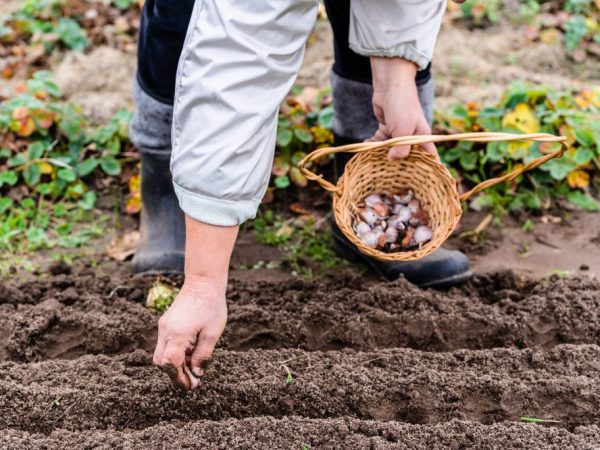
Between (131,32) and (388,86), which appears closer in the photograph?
(388,86)

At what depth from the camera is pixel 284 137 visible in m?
3.04

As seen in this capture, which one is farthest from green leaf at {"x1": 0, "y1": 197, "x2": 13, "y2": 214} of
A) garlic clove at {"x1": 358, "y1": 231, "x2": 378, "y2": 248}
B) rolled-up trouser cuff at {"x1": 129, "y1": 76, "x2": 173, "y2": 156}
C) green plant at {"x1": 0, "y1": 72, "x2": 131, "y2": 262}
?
garlic clove at {"x1": 358, "y1": 231, "x2": 378, "y2": 248}

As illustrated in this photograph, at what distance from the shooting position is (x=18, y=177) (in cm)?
312

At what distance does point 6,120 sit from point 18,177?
0.24m

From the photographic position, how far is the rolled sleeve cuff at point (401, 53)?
79.7 inches

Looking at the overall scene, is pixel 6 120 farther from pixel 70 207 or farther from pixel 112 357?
pixel 112 357

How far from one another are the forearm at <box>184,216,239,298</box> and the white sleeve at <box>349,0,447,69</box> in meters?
0.67

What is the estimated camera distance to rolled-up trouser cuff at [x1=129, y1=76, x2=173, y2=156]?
2.48m

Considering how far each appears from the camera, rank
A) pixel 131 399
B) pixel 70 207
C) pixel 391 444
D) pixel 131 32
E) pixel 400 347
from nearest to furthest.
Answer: pixel 391 444 < pixel 131 399 < pixel 400 347 < pixel 70 207 < pixel 131 32

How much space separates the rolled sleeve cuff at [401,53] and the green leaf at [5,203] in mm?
1590

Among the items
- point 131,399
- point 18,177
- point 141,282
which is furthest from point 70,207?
point 131,399

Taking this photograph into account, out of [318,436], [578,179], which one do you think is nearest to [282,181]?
[578,179]

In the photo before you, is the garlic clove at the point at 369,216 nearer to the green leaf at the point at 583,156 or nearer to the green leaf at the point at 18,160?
the green leaf at the point at 583,156

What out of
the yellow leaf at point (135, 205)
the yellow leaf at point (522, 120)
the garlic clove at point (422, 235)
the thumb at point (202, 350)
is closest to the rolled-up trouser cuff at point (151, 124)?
the yellow leaf at point (135, 205)
